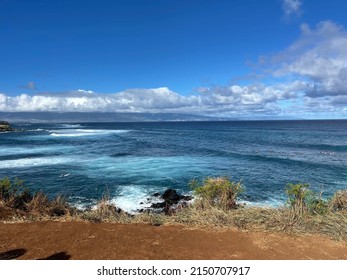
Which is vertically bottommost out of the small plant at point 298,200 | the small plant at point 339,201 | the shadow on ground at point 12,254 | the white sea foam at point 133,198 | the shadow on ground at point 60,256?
the white sea foam at point 133,198

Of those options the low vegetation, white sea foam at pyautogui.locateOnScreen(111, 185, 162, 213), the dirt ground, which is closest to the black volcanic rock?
white sea foam at pyautogui.locateOnScreen(111, 185, 162, 213)

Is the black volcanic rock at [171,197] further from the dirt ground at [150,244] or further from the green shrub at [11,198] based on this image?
the dirt ground at [150,244]

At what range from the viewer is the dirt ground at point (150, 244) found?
→ 708 cm

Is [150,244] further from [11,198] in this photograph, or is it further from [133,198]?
[133,198]

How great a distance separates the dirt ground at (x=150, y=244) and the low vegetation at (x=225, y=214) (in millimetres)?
514

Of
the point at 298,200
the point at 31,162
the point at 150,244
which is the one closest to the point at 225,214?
the point at 298,200

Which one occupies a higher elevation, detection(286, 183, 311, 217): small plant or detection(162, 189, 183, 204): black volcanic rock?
detection(286, 183, 311, 217): small plant

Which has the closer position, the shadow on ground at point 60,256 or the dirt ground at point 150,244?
the shadow on ground at point 60,256

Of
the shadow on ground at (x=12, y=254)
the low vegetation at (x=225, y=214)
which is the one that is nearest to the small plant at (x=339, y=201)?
the low vegetation at (x=225, y=214)

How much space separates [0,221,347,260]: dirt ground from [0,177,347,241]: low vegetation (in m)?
0.51

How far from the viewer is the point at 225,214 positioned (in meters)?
9.59

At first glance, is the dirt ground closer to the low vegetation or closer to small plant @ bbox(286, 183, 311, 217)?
the low vegetation

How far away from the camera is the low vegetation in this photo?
8891 millimetres

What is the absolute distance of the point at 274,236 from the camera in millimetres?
8281
